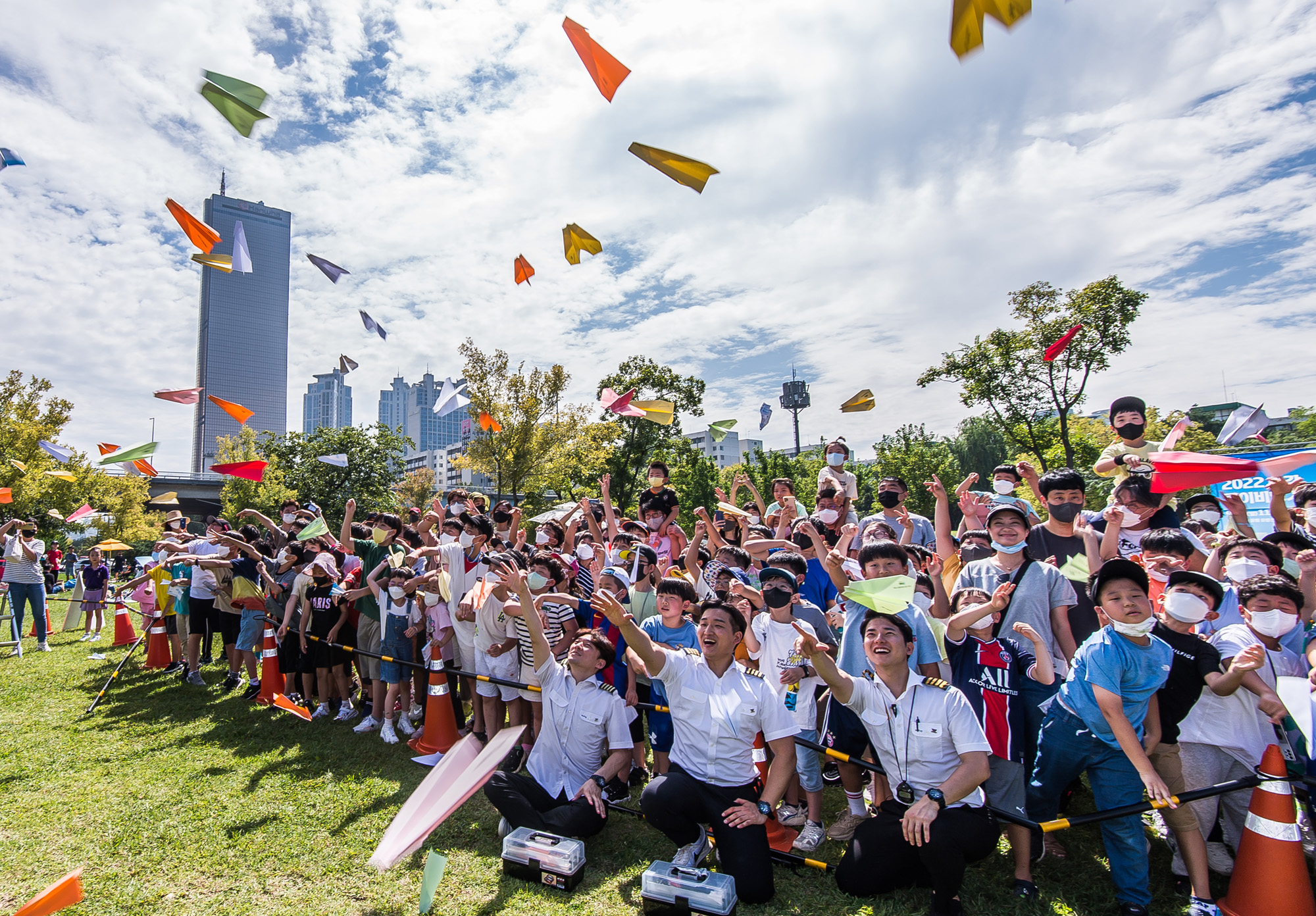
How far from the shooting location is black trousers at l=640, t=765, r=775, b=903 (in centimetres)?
360

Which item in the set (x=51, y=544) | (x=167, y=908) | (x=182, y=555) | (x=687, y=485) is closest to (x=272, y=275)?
(x=51, y=544)

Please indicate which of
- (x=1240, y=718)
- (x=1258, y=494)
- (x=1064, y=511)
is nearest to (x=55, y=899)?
(x=1240, y=718)

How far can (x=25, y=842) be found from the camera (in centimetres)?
453

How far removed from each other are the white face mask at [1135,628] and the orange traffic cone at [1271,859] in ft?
2.87

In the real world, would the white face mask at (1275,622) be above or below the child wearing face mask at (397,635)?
above

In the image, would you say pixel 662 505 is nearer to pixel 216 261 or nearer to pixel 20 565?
pixel 216 261

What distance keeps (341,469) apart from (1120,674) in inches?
1648

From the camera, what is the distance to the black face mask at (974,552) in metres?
5.46

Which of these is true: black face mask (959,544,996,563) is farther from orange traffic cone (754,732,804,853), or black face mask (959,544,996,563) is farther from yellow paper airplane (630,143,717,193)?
yellow paper airplane (630,143,717,193)

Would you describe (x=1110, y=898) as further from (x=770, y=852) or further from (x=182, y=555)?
(x=182, y=555)

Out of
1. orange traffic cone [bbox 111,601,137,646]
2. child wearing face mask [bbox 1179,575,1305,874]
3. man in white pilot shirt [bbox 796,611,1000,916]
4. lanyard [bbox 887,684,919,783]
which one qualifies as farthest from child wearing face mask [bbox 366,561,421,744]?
orange traffic cone [bbox 111,601,137,646]

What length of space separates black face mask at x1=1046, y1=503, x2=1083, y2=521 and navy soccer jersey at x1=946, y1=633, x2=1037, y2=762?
124 centimetres

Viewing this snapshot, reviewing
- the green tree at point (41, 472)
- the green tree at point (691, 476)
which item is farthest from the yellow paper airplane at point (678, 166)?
the green tree at point (691, 476)

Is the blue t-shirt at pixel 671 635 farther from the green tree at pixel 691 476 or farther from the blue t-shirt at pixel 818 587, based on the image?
the green tree at pixel 691 476
